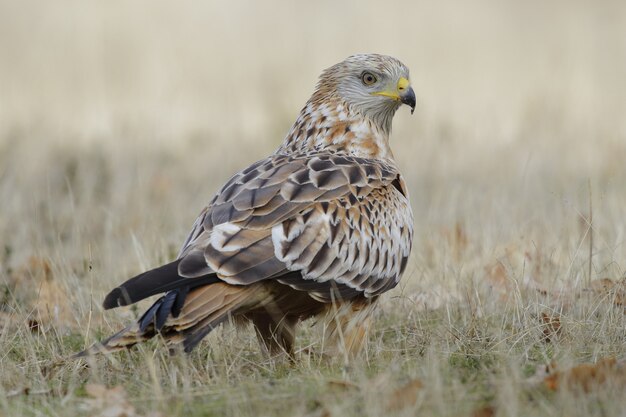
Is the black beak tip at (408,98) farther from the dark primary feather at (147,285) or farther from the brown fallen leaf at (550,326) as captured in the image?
the dark primary feather at (147,285)

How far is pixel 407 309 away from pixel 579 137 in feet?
18.8

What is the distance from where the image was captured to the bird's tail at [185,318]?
4.54 meters

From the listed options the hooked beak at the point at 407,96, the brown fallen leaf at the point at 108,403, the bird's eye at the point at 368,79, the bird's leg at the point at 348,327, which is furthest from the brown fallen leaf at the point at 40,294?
the hooked beak at the point at 407,96

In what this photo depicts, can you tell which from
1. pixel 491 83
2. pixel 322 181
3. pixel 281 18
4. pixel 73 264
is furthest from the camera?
pixel 281 18

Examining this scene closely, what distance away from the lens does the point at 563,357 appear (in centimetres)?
452

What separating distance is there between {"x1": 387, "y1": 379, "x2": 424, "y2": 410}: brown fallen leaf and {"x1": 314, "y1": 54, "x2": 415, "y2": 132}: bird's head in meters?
2.54

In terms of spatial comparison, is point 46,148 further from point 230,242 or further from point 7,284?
point 230,242

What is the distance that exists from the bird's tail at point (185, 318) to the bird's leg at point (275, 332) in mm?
542

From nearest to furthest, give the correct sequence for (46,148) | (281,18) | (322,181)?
(322,181) < (46,148) < (281,18)

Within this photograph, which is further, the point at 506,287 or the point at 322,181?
the point at 506,287

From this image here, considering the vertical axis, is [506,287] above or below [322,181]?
below

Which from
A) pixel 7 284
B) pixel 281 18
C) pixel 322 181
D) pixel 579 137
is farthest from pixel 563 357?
pixel 281 18

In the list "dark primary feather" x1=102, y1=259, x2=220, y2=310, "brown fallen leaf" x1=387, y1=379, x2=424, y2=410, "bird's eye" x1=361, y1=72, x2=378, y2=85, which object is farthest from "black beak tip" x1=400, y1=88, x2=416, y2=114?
"brown fallen leaf" x1=387, y1=379, x2=424, y2=410

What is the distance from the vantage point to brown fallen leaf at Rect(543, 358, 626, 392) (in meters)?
3.96
